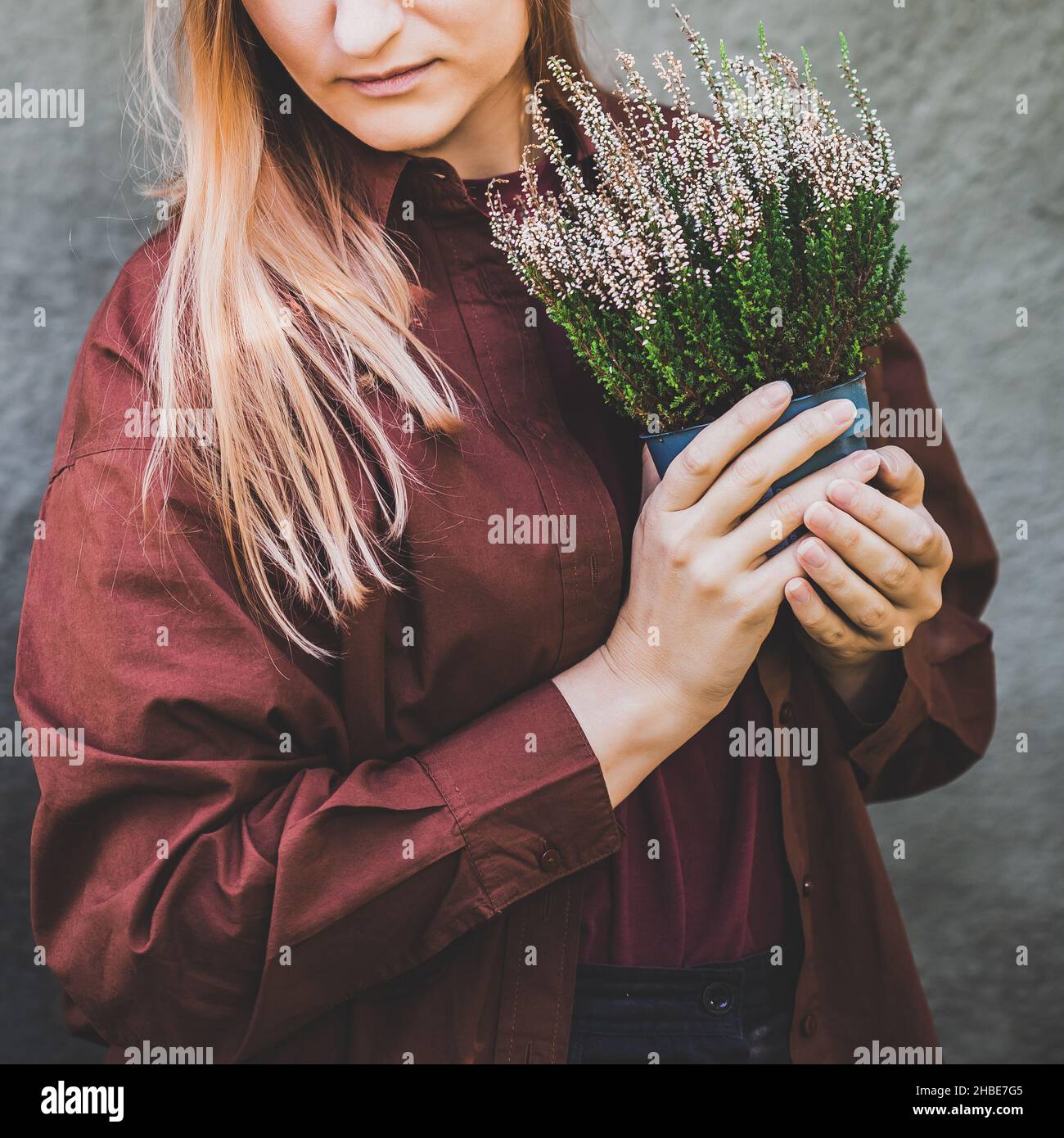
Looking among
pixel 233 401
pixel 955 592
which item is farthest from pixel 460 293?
pixel 955 592

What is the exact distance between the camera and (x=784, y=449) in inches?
42.8

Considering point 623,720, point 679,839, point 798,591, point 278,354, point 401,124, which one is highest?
point 401,124

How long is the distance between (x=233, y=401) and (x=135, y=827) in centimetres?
44

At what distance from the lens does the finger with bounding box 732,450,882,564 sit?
1120 mm

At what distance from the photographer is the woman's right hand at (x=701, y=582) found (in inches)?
42.9

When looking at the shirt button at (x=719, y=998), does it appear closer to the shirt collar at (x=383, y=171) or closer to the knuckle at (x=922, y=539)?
the knuckle at (x=922, y=539)

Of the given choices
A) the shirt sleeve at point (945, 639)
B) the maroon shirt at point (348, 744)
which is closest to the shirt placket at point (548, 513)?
the maroon shirt at point (348, 744)

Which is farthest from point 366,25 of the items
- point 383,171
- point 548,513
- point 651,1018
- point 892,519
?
point 651,1018

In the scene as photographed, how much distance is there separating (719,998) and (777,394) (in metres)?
0.69

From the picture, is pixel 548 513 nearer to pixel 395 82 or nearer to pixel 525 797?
pixel 525 797

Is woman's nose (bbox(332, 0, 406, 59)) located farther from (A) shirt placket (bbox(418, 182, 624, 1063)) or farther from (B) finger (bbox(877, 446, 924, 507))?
(B) finger (bbox(877, 446, 924, 507))

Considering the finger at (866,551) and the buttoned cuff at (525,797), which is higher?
the finger at (866,551)
